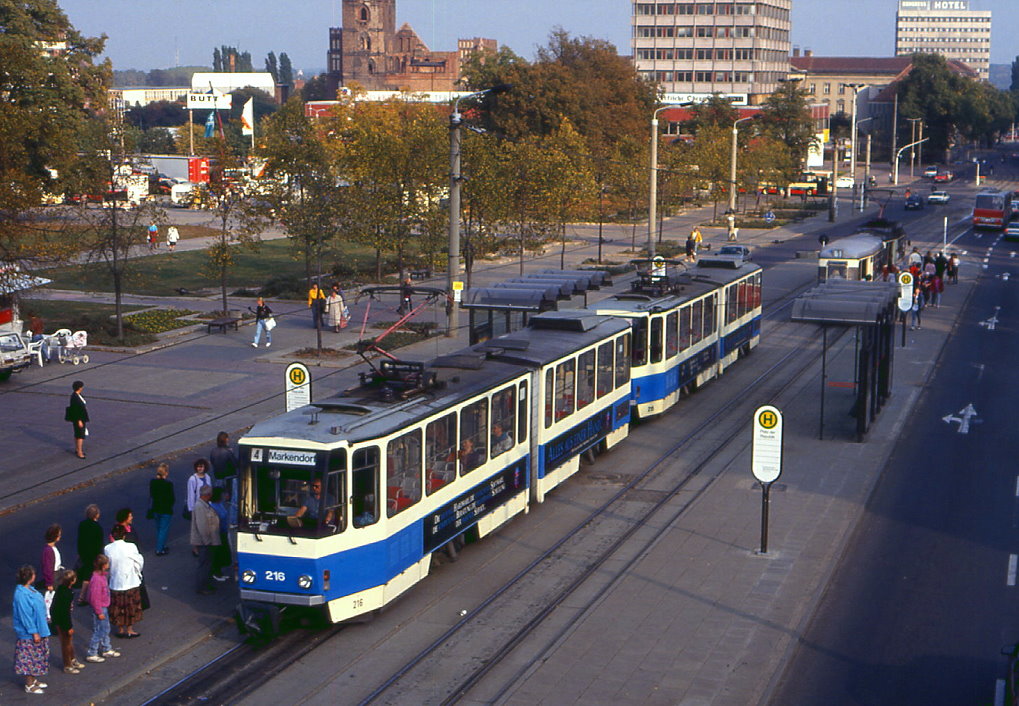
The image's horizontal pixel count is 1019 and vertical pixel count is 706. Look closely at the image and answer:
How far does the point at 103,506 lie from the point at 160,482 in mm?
3423

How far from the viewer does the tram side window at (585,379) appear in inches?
802

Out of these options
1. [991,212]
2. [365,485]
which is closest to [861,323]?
[365,485]

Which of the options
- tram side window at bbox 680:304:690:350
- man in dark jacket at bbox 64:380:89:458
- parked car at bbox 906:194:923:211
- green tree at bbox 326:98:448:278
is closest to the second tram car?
tram side window at bbox 680:304:690:350

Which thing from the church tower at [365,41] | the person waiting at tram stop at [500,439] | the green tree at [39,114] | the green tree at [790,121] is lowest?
the person waiting at tram stop at [500,439]

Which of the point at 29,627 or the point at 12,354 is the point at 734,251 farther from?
the point at 29,627

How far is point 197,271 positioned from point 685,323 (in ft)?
100

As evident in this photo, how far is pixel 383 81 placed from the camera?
638ft

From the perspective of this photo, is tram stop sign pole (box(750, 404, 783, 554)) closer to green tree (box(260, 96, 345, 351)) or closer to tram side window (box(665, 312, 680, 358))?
tram side window (box(665, 312, 680, 358))

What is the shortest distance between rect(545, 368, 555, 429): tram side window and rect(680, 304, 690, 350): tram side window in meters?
7.92

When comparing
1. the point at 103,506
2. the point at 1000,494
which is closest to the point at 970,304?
the point at 1000,494

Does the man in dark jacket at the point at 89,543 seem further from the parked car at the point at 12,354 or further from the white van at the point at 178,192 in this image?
the white van at the point at 178,192

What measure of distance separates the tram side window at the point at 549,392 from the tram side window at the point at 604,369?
2.46 m

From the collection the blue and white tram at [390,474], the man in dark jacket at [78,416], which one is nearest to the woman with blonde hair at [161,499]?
the blue and white tram at [390,474]

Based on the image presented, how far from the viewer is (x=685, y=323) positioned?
87.4 feet
